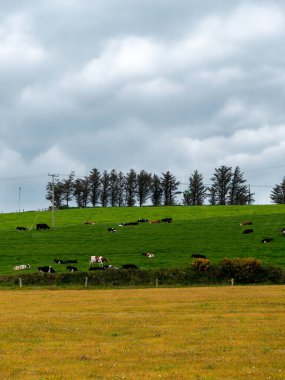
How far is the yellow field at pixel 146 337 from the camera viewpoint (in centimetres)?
1794

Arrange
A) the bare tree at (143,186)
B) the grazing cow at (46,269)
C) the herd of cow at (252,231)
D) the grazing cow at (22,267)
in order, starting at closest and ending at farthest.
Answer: the grazing cow at (46,269)
the grazing cow at (22,267)
the herd of cow at (252,231)
the bare tree at (143,186)

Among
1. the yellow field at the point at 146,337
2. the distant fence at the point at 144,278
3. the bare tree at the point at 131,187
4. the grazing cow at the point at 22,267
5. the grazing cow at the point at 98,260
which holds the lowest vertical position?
the yellow field at the point at 146,337

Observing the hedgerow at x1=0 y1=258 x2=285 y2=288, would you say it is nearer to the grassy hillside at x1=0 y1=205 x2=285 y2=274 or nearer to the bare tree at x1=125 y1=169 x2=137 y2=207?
the grassy hillside at x1=0 y1=205 x2=285 y2=274

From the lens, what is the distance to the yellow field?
1794 centimetres

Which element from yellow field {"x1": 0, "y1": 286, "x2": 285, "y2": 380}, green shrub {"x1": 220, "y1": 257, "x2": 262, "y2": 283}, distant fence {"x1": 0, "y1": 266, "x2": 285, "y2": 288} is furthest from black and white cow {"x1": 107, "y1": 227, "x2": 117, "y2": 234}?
yellow field {"x1": 0, "y1": 286, "x2": 285, "y2": 380}

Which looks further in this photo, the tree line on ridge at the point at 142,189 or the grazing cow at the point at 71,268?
the tree line on ridge at the point at 142,189

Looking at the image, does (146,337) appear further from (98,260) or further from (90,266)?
(98,260)

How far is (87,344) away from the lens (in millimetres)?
23406

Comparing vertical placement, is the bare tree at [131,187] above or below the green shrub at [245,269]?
above

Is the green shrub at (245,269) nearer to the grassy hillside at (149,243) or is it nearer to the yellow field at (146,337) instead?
the grassy hillside at (149,243)

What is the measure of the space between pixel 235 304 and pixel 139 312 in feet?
23.2

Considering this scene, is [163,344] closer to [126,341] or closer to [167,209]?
[126,341]

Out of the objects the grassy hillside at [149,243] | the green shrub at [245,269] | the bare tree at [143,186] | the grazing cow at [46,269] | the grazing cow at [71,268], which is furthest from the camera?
the bare tree at [143,186]

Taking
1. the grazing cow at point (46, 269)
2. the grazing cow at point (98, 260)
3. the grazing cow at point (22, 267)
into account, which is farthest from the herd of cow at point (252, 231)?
the grazing cow at point (22, 267)
